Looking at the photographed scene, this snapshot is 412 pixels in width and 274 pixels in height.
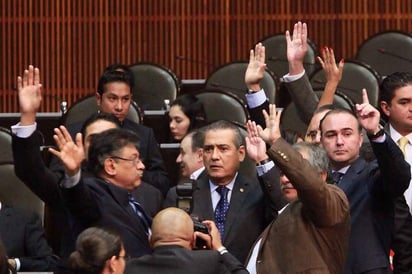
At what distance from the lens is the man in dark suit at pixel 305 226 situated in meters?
5.82

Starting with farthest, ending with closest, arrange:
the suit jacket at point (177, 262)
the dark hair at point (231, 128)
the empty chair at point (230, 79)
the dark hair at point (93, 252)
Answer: the empty chair at point (230, 79) < the dark hair at point (231, 128) < the suit jacket at point (177, 262) < the dark hair at point (93, 252)

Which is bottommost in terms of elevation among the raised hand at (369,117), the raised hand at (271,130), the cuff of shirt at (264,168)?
the cuff of shirt at (264,168)

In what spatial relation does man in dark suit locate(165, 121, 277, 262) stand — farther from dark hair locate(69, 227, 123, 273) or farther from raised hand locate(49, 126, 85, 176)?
dark hair locate(69, 227, 123, 273)

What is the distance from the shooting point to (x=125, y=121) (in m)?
8.41

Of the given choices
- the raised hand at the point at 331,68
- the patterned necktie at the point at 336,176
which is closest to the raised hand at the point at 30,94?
the patterned necktie at the point at 336,176

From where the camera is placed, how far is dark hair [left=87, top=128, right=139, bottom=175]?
661 centimetres

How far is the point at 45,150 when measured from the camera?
8.55 meters

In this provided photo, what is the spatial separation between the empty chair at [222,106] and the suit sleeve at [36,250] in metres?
1.97

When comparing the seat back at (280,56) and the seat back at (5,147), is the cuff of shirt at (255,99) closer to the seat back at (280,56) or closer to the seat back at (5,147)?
the seat back at (5,147)

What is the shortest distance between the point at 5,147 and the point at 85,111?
2.69ft

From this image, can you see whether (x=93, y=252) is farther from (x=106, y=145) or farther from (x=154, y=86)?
(x=154, y=86)

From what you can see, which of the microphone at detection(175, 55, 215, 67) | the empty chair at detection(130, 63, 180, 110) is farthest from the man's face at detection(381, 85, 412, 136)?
the microphone at detection(175, 55, 215, 67)

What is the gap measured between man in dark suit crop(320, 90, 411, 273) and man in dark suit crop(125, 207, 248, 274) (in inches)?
28.6

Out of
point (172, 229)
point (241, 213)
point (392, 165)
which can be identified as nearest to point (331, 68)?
point (241, 213)
